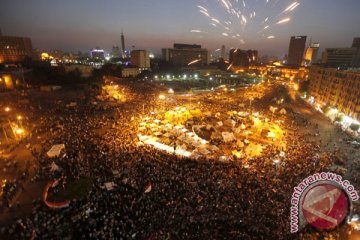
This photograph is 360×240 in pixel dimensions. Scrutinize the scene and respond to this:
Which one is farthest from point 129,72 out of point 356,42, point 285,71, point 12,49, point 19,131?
point 356,42

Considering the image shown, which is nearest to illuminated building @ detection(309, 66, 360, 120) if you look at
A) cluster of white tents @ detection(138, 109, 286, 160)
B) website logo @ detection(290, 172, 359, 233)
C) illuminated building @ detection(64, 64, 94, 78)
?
cluster of white tents @ detection(138, 109, 286, 160)

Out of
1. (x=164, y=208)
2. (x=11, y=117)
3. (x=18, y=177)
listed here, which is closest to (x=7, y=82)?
(x=11, y=117)

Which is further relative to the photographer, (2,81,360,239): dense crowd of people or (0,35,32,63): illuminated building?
(0,35,32,63): illuminated building

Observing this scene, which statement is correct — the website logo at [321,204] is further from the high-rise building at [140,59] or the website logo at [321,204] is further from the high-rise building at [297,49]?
the high-rise building at [297,49]

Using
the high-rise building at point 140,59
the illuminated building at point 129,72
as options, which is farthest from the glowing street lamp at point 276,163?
the high-rise building at point 140,59

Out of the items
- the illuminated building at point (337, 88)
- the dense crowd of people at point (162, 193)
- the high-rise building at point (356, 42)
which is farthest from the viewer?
the high-rise building at point (356, 42)

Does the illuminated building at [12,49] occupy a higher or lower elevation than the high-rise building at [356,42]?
lower

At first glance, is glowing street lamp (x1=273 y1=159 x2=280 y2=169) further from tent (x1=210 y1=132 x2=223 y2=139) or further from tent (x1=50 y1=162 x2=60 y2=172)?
tent (x1=50 y1=162 x2=60 y2=172)
